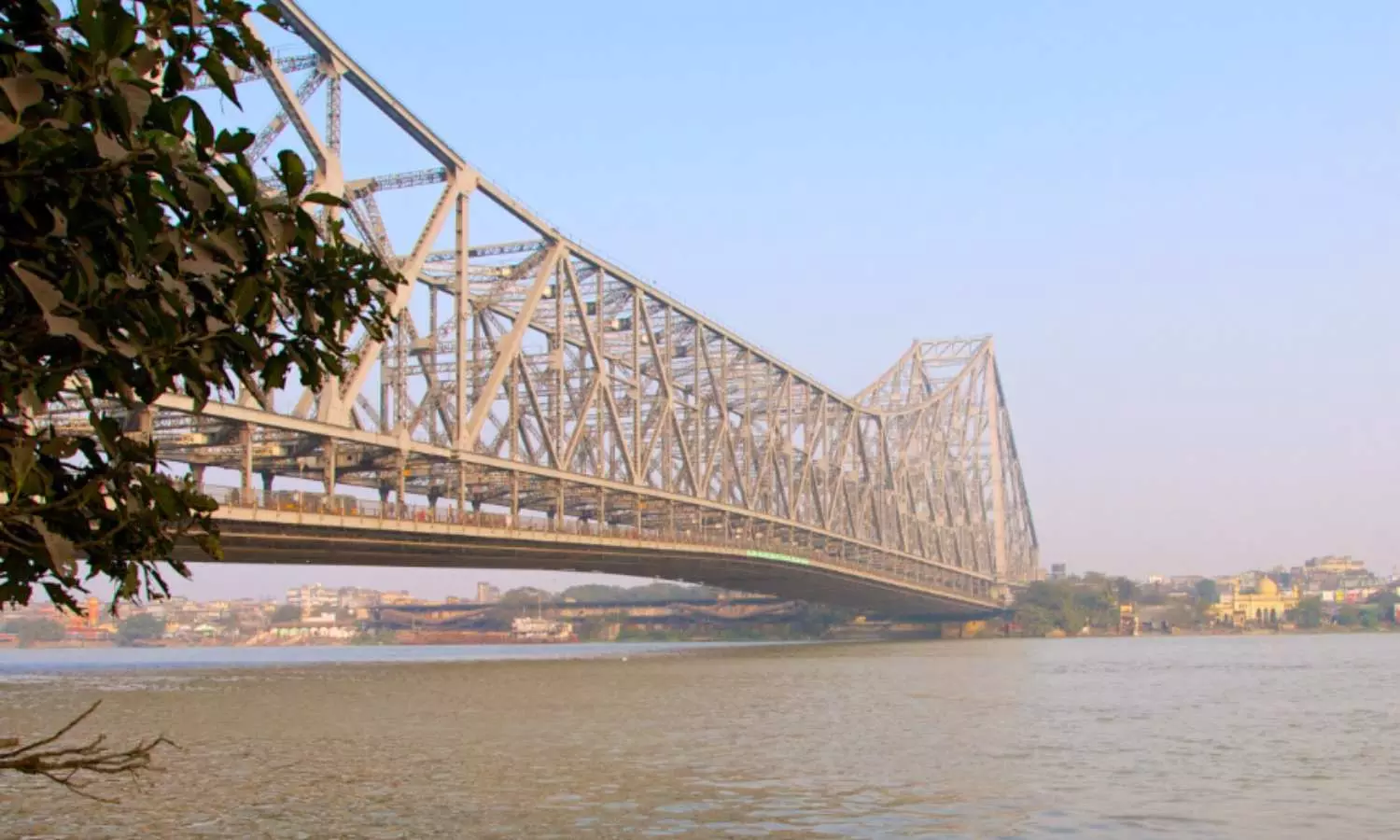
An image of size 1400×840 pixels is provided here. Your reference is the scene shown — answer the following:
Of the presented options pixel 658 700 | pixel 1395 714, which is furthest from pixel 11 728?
pixel 1395 714

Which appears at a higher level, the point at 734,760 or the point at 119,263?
the point at 119,263

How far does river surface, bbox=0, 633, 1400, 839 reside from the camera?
17.7 meters

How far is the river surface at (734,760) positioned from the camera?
58.2 feet

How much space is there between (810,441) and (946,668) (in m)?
53.0

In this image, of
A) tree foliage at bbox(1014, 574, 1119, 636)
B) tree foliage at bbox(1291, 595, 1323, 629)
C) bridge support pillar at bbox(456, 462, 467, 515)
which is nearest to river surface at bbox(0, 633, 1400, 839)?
bridge support pillar at bbox(456, 462, 467, 515)

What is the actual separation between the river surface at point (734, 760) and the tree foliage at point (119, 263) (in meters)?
9.16

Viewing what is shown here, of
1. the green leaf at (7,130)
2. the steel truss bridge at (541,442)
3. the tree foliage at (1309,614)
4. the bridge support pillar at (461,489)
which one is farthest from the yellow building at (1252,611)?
the green leaf at (7,130)

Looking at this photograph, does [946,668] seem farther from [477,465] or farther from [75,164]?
[75,164]

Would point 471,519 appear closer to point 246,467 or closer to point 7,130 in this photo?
point 246,467

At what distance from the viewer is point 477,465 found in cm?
6328

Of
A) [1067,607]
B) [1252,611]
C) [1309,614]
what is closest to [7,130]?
[1067,607]

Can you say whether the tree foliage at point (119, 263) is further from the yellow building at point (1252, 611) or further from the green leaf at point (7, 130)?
the yellow building at point (1252, 611)

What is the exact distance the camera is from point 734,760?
24.8 meters

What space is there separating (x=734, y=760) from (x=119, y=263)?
1882cm
